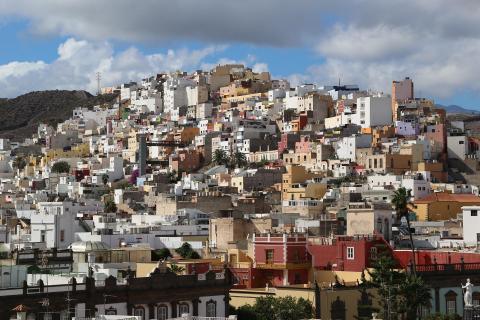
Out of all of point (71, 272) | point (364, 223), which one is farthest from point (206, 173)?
point (71, 272)

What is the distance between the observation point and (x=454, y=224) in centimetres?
7306

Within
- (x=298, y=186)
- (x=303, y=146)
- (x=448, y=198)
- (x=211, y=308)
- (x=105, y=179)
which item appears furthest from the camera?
(x=105, y=179)

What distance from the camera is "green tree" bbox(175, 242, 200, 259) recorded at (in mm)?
57875

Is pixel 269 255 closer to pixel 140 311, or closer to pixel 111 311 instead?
pixel 140 311

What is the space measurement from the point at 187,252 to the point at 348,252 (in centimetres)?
1172

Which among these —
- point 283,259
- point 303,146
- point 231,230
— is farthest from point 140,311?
point 303,146

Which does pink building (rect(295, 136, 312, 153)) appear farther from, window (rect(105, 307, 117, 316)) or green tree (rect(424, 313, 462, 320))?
window (rect(105, 307, 117, 316))

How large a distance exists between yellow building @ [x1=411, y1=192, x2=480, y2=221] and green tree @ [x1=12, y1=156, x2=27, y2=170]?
78255 mm

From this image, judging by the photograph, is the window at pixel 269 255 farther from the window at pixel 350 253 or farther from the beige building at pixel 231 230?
the beige building at pixel 231 230

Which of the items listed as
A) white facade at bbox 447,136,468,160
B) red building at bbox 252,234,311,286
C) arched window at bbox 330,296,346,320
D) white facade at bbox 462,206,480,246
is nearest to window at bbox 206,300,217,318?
arched window at bbox 330,296,346,320

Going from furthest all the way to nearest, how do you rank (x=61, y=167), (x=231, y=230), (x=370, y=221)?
(x=61, y=167), (x=231, y=230), (x=370, y=221)

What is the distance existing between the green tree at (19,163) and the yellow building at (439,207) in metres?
78.3

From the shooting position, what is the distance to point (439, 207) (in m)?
83.2

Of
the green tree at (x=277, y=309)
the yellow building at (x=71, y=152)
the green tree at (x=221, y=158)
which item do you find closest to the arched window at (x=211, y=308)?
the green tree at (x=277, y=309)
